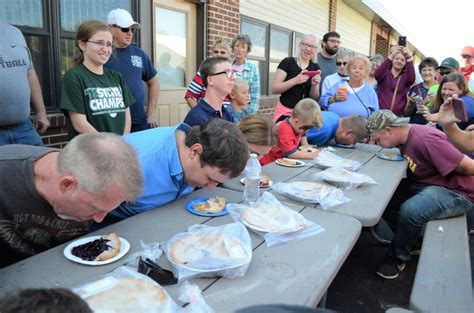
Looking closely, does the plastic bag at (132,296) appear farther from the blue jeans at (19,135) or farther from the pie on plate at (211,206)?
the blue jeans at (19,135)

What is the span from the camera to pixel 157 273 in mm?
1343

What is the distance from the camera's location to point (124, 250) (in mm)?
1511

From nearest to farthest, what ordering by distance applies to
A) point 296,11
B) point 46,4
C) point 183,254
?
point 183,254
point 46,4
point 296,11

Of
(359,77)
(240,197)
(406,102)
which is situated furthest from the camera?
(406,102)

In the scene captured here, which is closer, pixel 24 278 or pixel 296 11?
pixel 24 278

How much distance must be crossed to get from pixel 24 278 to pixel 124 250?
0.35 meters

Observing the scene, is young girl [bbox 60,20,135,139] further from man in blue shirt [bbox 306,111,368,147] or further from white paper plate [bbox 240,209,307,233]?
man in blue shirt [bbox 306,111,368,147]

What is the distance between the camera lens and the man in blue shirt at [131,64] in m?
3.49

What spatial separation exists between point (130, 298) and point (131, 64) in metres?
2.99

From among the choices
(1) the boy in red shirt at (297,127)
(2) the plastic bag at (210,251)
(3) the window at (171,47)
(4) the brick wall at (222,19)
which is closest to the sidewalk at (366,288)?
(1) the boy in red shirt at (297,127)

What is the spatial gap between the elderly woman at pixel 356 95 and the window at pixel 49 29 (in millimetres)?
2910

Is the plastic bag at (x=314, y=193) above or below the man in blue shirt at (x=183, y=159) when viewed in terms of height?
below

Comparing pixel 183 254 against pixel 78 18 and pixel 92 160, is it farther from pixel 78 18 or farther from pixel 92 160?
pixel 78 18

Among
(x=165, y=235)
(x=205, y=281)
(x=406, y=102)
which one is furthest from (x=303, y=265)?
(x=406, y=102)
